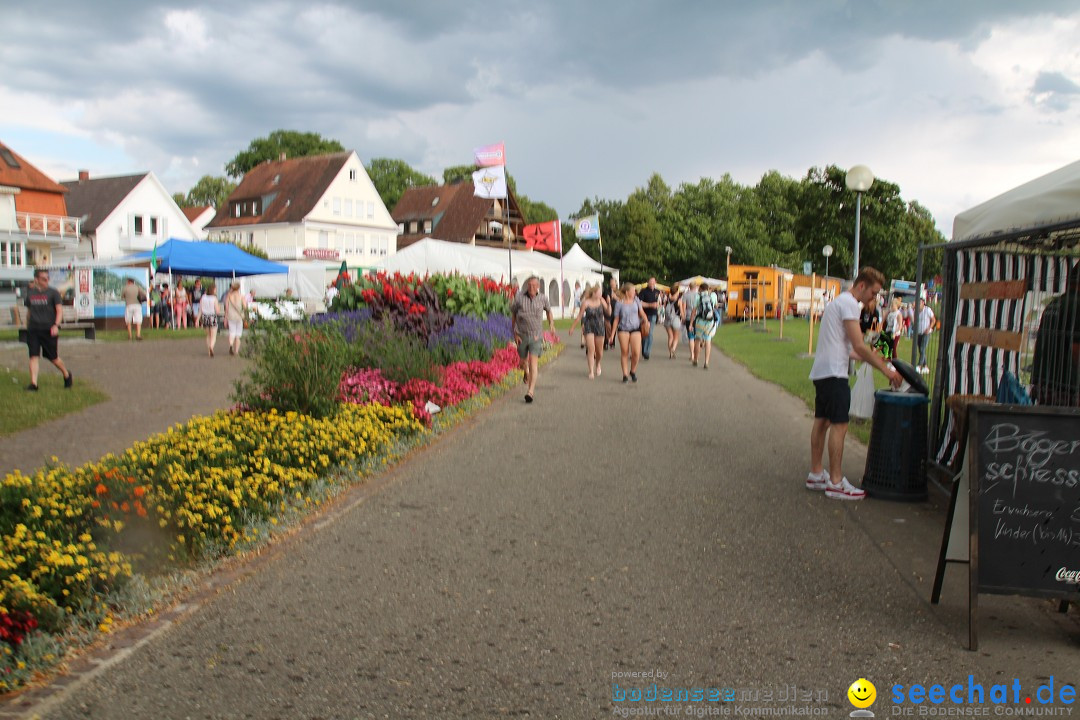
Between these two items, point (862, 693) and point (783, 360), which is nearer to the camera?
point (862, 693)

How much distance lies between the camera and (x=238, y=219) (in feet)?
225

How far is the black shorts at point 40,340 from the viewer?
12344mm

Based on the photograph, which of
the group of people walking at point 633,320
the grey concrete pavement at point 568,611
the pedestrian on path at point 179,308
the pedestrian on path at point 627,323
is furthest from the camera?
the pedestrian on path at point 179,308

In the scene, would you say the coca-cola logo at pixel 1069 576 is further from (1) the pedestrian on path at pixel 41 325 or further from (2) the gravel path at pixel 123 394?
(1) the pedestrian on path at pixel 41 325

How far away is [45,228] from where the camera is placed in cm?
4759

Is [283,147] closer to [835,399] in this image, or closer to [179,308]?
[179,308]

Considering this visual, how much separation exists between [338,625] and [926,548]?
372 cm

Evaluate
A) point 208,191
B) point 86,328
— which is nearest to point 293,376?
point 86,328

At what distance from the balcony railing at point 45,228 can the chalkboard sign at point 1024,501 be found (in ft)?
169

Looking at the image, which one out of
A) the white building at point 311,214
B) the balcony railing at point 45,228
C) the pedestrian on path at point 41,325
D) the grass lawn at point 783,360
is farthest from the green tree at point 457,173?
the pedestrian on path at point 41,325

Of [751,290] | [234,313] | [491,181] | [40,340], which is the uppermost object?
[491,181]

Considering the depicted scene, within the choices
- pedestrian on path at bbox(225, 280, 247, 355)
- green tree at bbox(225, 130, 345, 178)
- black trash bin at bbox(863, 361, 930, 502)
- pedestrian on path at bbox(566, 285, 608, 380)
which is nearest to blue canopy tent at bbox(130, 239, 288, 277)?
pedestrian on path at bbox(225, 280, 247, 355)

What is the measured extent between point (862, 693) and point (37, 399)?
37.5 feet

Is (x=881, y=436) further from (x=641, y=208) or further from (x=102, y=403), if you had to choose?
(x=641, y=208)
